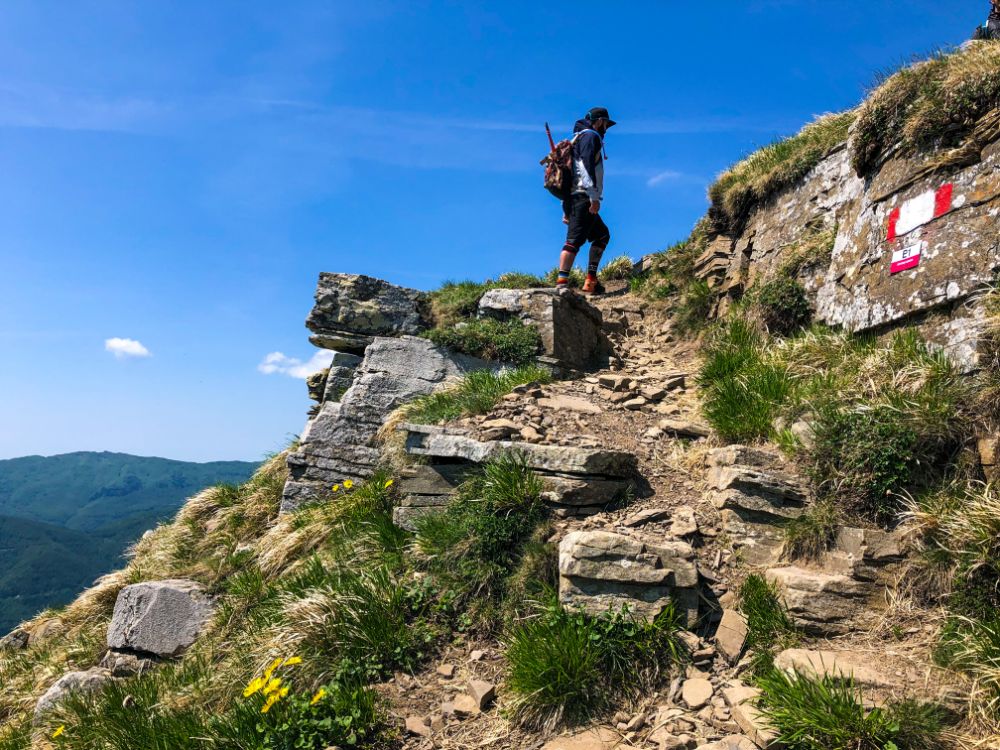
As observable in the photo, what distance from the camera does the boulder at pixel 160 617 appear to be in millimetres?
7598

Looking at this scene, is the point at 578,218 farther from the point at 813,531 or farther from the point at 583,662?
the point at 583,662

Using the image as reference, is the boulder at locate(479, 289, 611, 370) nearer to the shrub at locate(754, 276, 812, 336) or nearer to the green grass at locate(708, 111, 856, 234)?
the shrub at locate(754, 276, 812, 336)

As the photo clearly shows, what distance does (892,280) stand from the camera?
6.67 m

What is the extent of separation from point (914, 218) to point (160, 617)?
10599 millimetres

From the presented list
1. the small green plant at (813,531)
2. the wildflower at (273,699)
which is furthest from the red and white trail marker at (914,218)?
the wildflower at (273,699)

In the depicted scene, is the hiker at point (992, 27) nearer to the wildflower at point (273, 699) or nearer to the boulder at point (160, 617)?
the wildflower at point (273, 699)

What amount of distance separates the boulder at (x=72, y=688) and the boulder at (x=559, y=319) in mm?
7675

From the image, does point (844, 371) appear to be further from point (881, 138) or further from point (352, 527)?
point (352, 527)

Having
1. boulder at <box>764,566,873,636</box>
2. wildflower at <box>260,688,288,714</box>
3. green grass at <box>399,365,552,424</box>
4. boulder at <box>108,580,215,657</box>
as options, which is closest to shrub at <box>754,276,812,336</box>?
green grass at <box>399,365,552,424</box>

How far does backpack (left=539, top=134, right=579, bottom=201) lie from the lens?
36.4 ft

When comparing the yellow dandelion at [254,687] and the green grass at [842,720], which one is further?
the yellow dandelion at [254,687]

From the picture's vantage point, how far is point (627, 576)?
4723mm

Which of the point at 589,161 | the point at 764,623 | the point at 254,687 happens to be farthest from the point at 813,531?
the point at 589,161

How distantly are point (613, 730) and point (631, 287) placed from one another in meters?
11.1
